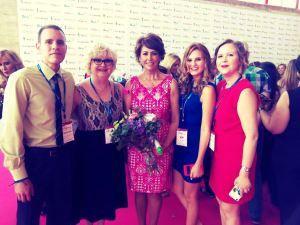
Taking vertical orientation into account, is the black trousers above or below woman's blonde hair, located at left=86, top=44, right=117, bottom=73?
below

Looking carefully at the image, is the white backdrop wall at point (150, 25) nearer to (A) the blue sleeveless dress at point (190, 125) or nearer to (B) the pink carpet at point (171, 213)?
(B) the pink carpet at point (171, 213)

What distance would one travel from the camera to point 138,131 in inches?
68.7

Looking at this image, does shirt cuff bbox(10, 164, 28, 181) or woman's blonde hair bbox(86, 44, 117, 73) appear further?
woman's blonde hair bbox(86, 44, 117, 73)

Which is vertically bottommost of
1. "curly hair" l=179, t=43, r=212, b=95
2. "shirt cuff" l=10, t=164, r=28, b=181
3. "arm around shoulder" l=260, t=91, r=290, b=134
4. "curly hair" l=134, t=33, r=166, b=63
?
"shirt cuff" l=10, t=164, r=28, b=181

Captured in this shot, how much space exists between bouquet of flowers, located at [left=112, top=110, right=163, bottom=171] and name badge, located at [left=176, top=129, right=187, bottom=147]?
0.26m

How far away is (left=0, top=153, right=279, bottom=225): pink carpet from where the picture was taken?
2.47 metres

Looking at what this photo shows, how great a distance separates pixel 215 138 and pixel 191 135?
26 cm

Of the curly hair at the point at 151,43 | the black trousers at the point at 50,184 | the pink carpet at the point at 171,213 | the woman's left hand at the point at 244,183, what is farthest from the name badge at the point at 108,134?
the pink carpet at the point at 171,213

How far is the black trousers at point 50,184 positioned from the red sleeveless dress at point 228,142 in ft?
3.39

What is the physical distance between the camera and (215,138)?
1.75 m

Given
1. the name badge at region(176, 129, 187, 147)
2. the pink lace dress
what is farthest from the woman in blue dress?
the pink lace dress

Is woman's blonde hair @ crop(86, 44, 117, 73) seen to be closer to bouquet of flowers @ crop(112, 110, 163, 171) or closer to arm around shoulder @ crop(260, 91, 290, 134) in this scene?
bouquet of flowers @ crop(112, 110, 163, 171)

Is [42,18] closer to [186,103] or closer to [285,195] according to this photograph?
[186,103]

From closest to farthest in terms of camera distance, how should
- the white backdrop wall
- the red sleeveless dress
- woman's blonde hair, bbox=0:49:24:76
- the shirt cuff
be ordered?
1. the shirt cuff
2. the red sleeveless dress
3. woman's blonde hair, bbox=0:49:24:76
4. the white backdrop wall
